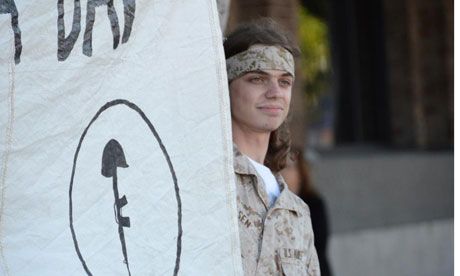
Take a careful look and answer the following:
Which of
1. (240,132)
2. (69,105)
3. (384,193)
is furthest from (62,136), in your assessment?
(384,193)

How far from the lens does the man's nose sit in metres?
3.00

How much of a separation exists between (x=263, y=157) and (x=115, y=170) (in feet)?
1.64

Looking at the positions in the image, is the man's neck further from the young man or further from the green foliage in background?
the green foliage in background

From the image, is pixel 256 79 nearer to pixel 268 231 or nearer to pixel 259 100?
pixel 259 100

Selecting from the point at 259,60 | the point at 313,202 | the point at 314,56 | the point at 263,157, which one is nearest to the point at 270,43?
the point at 259,60

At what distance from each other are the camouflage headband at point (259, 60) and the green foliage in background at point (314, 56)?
23.7 feet

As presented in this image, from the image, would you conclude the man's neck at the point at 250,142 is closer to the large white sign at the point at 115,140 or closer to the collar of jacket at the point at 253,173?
the collar of jacket at the point at 253,173

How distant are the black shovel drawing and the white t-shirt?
0.41 metres

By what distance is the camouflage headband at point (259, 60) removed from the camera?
304 cm

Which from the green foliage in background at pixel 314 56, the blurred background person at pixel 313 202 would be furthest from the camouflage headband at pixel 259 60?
the green foliage in background at pixel 314 56

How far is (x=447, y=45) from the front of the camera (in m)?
9.34

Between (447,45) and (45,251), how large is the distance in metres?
6.98

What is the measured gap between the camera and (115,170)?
2803 mm

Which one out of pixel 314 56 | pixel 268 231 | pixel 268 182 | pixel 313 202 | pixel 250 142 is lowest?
pixel 313 202
